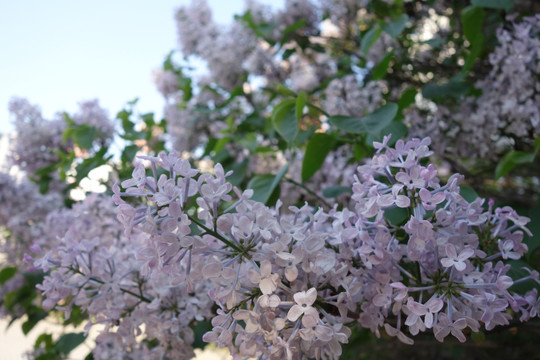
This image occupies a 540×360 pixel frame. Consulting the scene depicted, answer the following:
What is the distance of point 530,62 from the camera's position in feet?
3.18

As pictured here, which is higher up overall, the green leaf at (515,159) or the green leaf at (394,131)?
the green leaf at (394,131)

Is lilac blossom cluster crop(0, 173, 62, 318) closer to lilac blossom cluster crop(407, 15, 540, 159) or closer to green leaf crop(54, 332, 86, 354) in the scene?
green leaf crop(54, 332, 86, 354)

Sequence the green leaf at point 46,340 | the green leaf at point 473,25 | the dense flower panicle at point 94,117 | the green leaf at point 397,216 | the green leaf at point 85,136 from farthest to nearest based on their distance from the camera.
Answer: the dense flower panicle at point 94,117 → the green leaf at point 46,340 → the green leaf at point 85,136 → the green leaf at point 473,25 → the green leaf at point 397,216

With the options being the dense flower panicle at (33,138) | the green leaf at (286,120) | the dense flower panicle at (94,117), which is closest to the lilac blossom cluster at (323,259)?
the green leaf at (286,120)

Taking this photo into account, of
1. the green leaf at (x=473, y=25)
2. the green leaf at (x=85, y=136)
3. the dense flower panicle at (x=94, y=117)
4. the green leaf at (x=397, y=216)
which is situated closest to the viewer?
the green leaf at (x=397, y=216)

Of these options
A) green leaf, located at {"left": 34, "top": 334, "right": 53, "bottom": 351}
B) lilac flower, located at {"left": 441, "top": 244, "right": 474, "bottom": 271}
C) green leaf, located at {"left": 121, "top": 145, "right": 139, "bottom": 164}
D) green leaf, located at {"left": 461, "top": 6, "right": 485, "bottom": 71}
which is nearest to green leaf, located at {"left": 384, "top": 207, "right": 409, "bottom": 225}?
lilac flower, located at {"left": 441, "top": 244, "right": 474, "bottom": 271}

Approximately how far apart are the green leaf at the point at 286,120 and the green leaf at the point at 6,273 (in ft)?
4.04

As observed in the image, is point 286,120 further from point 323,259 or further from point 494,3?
point 494,3

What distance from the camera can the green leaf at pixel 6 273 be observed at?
1.52 meters

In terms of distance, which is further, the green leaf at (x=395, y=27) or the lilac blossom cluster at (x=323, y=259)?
the green leaf at (x=395, y=27)

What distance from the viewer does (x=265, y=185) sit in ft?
2.65

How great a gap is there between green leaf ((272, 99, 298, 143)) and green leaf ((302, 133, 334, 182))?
5 cm

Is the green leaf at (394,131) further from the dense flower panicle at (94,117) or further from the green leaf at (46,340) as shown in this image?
the green leaf at (46,340)

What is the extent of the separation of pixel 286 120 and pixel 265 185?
0.49 ft
